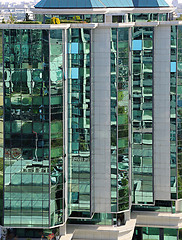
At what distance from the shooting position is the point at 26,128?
76.1 m

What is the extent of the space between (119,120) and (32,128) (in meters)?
11.9

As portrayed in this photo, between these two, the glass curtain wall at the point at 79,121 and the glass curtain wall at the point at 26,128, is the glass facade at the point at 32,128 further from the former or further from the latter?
the glass curtain wall at the point at 79,121

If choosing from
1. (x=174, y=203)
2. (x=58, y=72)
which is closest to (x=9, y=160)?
(x=58, y=72)

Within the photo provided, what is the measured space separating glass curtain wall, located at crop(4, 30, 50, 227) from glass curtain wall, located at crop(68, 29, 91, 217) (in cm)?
464

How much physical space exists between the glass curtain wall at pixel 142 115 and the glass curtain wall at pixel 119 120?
139 inches

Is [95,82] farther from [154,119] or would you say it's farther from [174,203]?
[174,203]

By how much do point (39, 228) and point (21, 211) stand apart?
3952mm

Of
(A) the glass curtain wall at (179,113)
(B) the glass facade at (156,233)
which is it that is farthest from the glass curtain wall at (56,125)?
(B) the glass facade at (156,233)

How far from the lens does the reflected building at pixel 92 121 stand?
75.7 m

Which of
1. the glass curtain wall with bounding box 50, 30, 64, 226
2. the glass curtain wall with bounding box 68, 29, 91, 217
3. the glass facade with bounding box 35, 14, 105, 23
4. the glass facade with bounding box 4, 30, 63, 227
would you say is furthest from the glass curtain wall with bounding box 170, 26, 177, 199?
the glass facade with bounding box 4, 30, 63, 227

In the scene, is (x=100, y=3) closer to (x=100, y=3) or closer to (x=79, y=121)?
(x=100, y=3)

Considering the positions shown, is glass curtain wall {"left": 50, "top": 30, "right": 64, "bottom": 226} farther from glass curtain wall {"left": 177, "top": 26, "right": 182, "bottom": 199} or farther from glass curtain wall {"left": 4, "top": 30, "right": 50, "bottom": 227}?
glass curtain wall {"left": 177, "top": 26, "right": 182, "bottom": 199}

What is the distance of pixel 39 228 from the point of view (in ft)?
264

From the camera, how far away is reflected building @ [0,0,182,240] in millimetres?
75688
